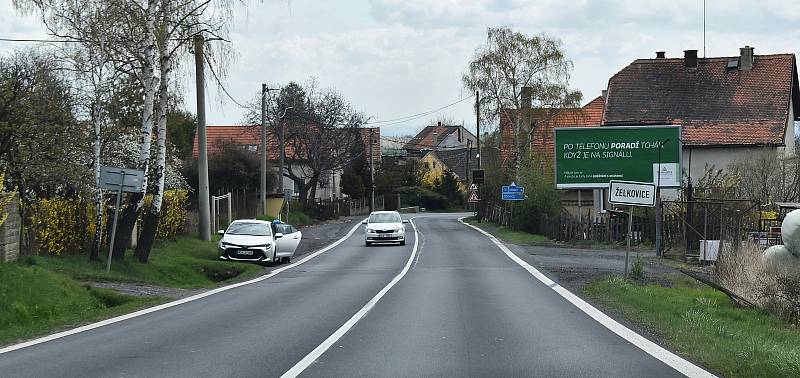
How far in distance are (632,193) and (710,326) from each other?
333 inches

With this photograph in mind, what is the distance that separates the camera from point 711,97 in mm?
51844

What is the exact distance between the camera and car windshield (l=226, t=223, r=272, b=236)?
30.1 m

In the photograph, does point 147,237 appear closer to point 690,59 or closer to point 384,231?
point 384,231

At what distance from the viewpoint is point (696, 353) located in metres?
10.6

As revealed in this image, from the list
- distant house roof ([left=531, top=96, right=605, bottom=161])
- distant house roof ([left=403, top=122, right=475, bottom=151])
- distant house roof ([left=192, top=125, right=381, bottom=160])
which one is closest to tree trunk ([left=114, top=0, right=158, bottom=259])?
distant house roof ([left=192, top=125, right=381, bottom=160])

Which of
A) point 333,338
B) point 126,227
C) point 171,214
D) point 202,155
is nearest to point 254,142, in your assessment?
point 171,214

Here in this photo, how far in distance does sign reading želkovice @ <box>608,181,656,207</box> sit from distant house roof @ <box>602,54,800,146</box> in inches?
1163

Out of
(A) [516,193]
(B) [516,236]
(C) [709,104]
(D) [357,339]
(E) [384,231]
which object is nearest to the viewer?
(D) [357,339]

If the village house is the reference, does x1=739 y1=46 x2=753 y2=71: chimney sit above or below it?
above

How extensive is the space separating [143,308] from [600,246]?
26803 mm

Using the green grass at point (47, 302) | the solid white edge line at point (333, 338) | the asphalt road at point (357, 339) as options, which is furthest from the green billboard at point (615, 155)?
the green grass at point (47, 302)

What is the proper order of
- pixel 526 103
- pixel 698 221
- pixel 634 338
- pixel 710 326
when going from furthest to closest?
Result: pixel 526 103
pixel 698 221
pixel 710 326
pixel 634 338

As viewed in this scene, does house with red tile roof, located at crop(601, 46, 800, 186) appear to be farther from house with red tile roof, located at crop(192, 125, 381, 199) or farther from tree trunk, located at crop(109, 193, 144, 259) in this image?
tree trunk, located at crop(109, 193, 144, 259)

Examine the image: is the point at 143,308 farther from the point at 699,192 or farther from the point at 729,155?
the point at 729,155
